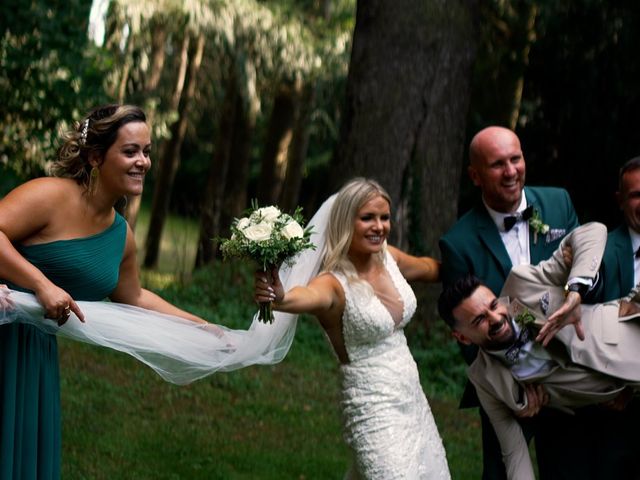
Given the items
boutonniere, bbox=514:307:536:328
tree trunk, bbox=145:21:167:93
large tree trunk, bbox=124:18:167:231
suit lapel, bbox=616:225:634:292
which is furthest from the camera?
tree trunk, bbox=145:21:167:93

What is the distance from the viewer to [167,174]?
824 inches

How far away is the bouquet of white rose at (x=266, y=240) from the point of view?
15.3 ft

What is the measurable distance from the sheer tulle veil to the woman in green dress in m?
0.11

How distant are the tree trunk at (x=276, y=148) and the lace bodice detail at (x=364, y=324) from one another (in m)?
13.6

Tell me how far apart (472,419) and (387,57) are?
11.3ft

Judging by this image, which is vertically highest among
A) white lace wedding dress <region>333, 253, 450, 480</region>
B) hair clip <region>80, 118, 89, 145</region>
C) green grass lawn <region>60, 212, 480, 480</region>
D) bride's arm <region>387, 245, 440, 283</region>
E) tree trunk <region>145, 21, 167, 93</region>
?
tree trunk <region>145, 21, 167, 93</region>

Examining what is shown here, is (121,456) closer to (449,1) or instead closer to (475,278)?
(475,278)

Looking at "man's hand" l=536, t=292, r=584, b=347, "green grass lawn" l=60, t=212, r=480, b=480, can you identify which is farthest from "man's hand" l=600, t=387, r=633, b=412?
"green grass lawn" l=60, t=212, r=480, b=480

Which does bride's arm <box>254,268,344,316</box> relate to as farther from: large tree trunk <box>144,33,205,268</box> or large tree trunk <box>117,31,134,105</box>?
large tree trunk <box>144,33,205,268</box>

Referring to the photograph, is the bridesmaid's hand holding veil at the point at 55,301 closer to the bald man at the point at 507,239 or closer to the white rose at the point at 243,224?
the white rose at the point at 243,224

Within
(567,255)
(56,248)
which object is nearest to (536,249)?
(567,255)

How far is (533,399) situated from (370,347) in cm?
90

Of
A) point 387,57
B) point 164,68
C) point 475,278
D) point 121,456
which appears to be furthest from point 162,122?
point 475,278

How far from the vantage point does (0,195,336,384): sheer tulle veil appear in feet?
14.9
